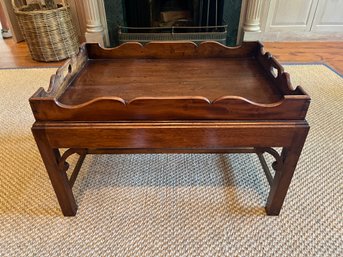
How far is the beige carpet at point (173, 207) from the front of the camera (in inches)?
36.4

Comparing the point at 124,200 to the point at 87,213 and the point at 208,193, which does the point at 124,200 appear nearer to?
the point at 87,213

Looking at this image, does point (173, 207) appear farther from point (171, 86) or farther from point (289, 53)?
point (289, 53)

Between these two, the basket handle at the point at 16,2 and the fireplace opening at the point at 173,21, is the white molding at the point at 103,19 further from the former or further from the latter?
the basket handle at the point at 16,2

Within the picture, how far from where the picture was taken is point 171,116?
31.7 inches

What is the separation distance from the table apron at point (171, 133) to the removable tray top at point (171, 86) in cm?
3

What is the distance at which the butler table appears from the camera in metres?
0.77

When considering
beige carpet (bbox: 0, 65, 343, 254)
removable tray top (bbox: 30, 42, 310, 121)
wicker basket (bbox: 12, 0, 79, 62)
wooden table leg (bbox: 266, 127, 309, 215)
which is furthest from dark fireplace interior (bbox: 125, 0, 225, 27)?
wooden table leg (bbox: 266, 127, 309, 215)

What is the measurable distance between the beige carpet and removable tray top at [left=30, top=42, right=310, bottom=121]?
1.46ft

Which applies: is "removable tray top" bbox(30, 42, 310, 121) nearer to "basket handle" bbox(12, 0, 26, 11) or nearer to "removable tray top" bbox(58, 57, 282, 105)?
"removable tray top" bbox(58, 57, 282, 105)

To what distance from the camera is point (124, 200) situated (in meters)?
1.10

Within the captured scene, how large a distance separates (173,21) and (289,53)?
4.40 feet

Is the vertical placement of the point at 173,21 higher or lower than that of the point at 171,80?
lower

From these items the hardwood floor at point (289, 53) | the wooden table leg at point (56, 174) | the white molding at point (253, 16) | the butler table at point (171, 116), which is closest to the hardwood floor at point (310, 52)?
the hardwood floor at point (289, 53)

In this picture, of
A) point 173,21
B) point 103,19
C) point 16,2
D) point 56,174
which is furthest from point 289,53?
point 16,2
